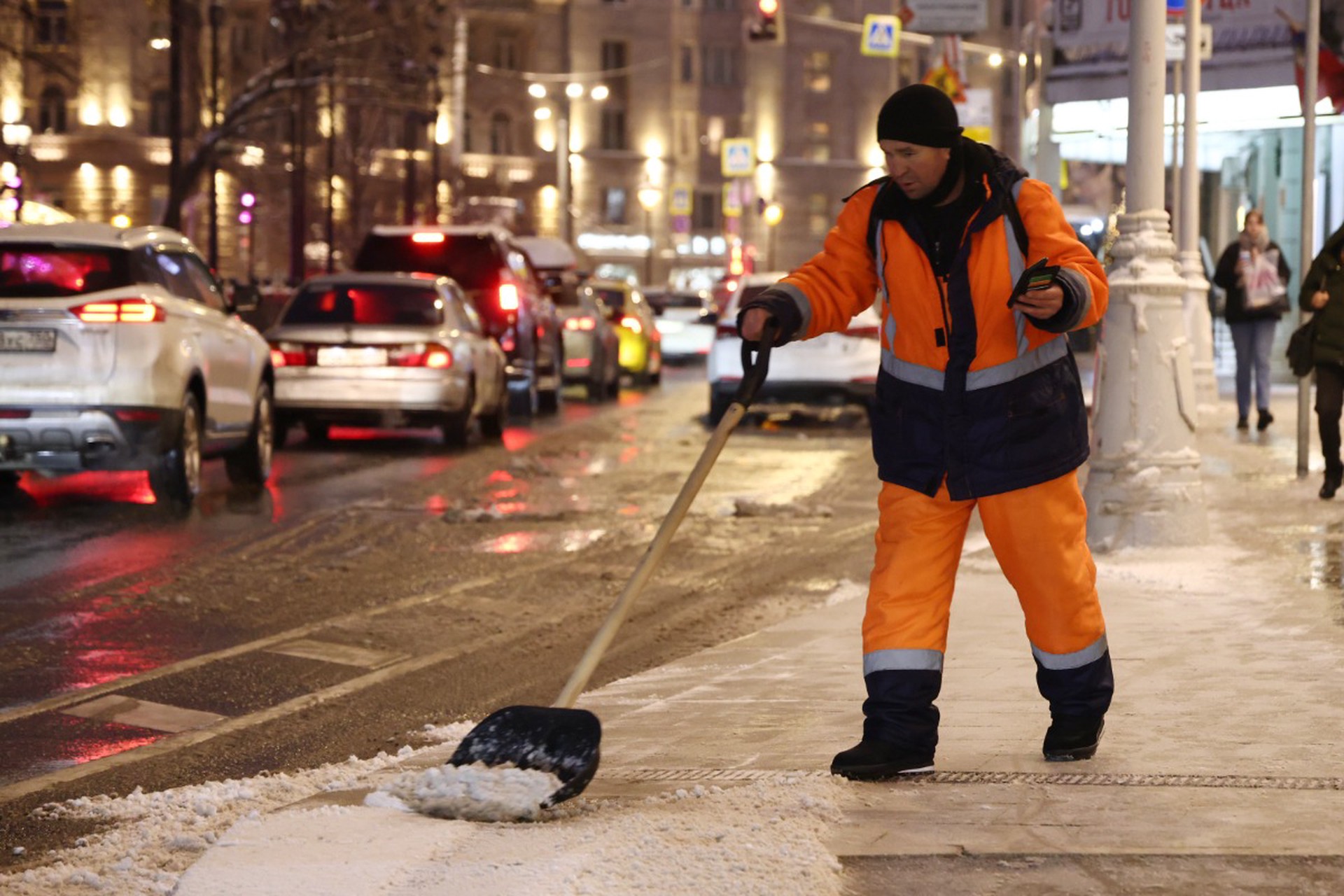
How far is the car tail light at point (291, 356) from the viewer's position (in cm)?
1927

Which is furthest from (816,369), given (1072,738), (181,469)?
(1072,738)

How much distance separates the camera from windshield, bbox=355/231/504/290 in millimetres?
23188

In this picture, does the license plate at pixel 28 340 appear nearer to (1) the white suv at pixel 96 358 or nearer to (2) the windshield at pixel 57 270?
(1) the white suv at pixel 96 358

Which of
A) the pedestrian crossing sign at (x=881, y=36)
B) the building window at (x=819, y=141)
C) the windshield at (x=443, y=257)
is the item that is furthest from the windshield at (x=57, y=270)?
the building window at (x=819, y=141)

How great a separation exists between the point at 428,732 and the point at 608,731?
65 centimetres

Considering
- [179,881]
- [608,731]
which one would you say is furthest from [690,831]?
[608,731]

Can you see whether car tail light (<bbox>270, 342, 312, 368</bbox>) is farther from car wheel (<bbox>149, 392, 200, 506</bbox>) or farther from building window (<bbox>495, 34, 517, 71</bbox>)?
building window (<bbox>495, 34, 517, 71</bbox>)

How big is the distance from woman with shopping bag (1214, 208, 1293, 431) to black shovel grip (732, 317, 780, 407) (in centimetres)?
1470

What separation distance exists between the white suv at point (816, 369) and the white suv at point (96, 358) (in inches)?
359

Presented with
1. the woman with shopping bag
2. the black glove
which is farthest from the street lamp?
the black glove

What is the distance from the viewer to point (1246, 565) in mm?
9852

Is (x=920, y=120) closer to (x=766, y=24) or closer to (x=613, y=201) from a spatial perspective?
(x=766, y=24)

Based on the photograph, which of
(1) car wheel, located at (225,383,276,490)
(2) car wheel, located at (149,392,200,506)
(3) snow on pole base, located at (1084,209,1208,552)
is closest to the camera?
(3) snow on pole base, located at (1084,209,1208,552)

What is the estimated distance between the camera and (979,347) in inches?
215
